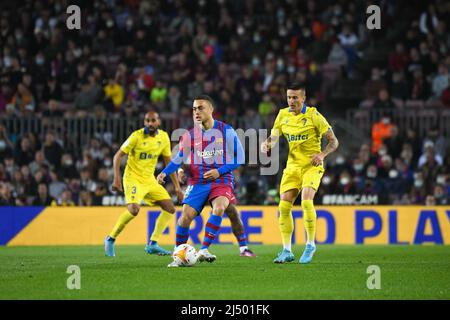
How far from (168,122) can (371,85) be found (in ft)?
16.9

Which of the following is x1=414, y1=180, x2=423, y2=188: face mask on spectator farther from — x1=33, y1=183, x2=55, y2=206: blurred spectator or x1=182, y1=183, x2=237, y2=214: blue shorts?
x1=182, y1=183, x2=237, y2=214: blue shorts

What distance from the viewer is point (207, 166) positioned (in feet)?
38.7

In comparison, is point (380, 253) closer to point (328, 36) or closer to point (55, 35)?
point (328, 36)

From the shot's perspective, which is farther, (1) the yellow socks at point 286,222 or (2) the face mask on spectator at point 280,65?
(2) the face mask on spectator at point 280,65

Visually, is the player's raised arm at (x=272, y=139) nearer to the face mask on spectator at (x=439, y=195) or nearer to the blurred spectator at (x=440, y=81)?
the face mask on spectator at (x=439, y=195)

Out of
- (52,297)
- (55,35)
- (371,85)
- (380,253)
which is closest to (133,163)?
(380,253)

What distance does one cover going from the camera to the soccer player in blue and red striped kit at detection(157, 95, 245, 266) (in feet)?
37.9

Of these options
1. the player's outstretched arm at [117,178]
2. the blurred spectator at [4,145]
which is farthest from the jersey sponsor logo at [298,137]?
the blurred spectator at [4,145]

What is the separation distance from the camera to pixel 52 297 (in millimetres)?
8297

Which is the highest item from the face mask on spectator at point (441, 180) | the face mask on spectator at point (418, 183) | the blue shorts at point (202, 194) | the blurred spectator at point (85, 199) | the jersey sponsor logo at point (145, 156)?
the jersey sponsor logo at point (145, 156)

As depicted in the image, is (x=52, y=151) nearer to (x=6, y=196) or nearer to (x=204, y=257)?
(x=6, y=196)

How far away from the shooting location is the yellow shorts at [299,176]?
12.1 metres

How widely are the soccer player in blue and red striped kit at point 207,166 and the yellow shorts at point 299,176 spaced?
810mm
